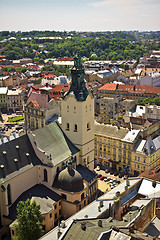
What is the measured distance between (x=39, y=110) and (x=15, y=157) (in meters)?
47.5

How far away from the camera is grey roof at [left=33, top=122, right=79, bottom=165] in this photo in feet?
190

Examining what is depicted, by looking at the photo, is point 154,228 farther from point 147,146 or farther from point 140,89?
point 140,89

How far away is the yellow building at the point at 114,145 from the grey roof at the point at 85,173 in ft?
54.2

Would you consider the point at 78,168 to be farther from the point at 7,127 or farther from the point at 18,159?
the point at 7,127

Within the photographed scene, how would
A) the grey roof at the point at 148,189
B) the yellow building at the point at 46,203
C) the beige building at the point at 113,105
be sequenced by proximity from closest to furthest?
the yellow building at the point at 46,203
the grey roof at the point at 148,189
the beige building at the point at 113,105

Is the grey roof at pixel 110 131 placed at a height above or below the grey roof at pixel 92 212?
above

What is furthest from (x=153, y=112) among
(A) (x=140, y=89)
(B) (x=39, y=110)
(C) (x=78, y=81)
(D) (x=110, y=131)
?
(A) (x=140, y=89)

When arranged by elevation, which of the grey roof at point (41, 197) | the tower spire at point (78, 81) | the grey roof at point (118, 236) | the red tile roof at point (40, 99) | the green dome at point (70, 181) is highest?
the tower spire at point (78, 81)

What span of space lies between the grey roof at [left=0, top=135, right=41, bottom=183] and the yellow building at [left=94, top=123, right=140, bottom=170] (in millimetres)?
27652

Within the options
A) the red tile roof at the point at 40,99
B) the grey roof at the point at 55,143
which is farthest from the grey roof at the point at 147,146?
the red tile roof at the point at 40,99

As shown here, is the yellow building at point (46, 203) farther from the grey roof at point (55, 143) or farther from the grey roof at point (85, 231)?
the grey roof at point (85, 231)

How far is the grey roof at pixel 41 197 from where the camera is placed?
167 ft

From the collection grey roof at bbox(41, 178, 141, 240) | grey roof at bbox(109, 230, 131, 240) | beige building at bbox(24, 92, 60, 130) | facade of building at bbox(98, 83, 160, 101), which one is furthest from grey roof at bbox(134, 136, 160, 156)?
facade of building at bbox(98, 83, 160, 101)

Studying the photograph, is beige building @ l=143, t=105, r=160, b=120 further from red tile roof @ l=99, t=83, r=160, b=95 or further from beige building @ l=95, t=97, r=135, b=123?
red tile roof @ l=99, t=83, r=160, b=95
